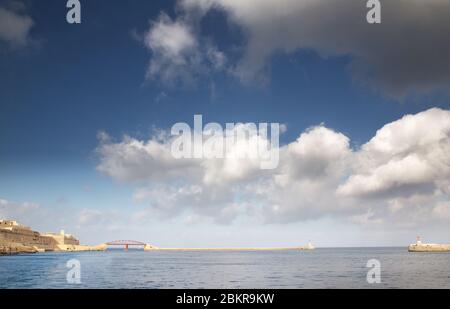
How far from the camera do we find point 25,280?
56062 millimetres
